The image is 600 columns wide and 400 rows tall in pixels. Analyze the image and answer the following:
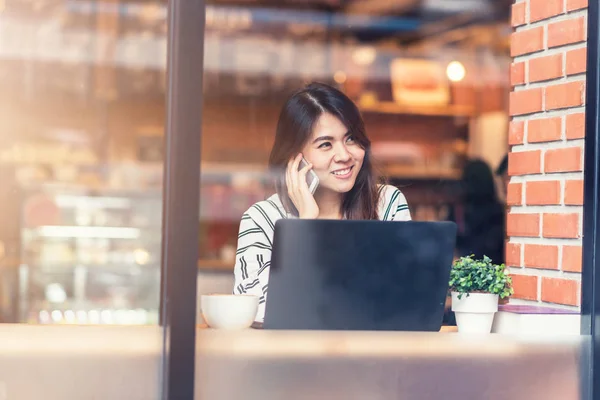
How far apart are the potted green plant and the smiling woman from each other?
0.54m

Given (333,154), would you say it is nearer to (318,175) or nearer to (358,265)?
(318,175)

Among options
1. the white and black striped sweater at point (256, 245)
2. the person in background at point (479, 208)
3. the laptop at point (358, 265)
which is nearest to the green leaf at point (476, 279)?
the laptop at point (358, 265)

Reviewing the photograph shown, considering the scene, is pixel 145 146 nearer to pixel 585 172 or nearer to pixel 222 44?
pixel 222 44

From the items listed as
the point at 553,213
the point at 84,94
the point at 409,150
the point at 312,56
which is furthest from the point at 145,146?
the point at 553,213

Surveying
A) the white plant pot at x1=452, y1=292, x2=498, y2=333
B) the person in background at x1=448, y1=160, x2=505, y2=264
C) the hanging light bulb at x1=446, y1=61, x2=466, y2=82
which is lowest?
the white plant pot at x1=452, y1=292, x2=498, y2=333

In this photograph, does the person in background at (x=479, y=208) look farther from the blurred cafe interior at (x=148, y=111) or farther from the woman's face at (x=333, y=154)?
the woman's face at (x=333, y=154)

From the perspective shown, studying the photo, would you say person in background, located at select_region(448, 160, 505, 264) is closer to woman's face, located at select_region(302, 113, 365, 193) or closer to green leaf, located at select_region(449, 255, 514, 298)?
woman's face, located at select_region(302, 113, 365, 193)

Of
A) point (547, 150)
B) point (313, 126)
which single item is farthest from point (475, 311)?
point (313, 126)

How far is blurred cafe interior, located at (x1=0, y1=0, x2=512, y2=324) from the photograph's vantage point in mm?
4734

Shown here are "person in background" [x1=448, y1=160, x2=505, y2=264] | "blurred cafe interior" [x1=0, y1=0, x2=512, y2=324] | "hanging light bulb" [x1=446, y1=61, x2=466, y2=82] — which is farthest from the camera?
"hanging light bulb" [x1=446, y1=61, x2=466, y2=82]

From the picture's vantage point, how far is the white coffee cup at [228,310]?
2.03 meters

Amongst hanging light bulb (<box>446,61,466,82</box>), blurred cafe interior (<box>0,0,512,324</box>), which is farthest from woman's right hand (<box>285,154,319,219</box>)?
hanging light bulb (<box>446,61,466,82</box>)

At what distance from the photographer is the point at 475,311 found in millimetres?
2209

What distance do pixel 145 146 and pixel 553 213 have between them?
261 centimetres
